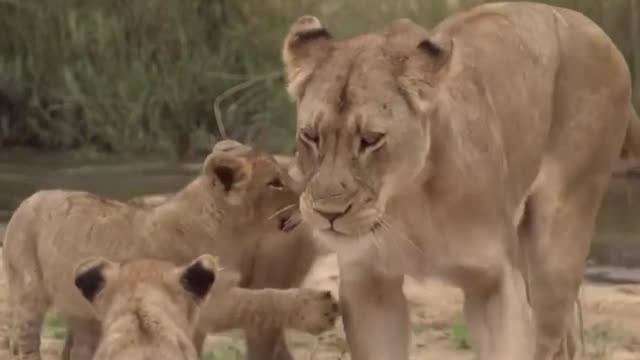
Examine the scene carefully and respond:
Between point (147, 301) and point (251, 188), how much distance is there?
1.04 metres

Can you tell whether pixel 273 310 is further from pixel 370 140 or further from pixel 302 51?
pixel 370 140

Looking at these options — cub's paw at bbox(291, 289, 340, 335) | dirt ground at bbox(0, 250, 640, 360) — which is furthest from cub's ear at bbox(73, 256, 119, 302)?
dirt ground at bbox(0, 250, 640, 360)

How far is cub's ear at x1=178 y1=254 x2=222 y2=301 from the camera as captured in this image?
392 cm

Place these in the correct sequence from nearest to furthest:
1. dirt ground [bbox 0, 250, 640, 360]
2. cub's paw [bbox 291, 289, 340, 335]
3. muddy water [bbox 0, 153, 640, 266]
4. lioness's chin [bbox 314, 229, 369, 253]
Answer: lioness's chin [bbox 314, 229, 369, 253] < cub's paw [bbox 291, 289, 340, 335] < dirt ground [bbox 0, 250, 640, 360] < muddy water [bbox 0, 153, 640, 266]

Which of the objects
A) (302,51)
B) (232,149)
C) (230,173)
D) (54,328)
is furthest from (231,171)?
(54,328)

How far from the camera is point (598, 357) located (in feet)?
18.9

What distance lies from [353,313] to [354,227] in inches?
20.5

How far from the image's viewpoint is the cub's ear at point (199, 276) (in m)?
3.92

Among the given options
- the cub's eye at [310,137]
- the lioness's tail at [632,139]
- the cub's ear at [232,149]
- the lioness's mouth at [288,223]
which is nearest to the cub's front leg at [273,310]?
the lioness's mouth at [288,223]

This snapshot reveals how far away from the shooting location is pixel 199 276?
393 cm

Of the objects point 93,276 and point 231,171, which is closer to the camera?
point 93,276

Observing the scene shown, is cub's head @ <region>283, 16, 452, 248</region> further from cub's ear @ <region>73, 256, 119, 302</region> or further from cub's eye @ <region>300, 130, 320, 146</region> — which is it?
cub's ear @ <region>73, 256, 119, 302</region>

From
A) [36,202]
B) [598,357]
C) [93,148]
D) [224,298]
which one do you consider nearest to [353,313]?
[224,298]

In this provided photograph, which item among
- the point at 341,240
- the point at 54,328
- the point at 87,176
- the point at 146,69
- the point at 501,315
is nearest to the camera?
the point at 341,240
